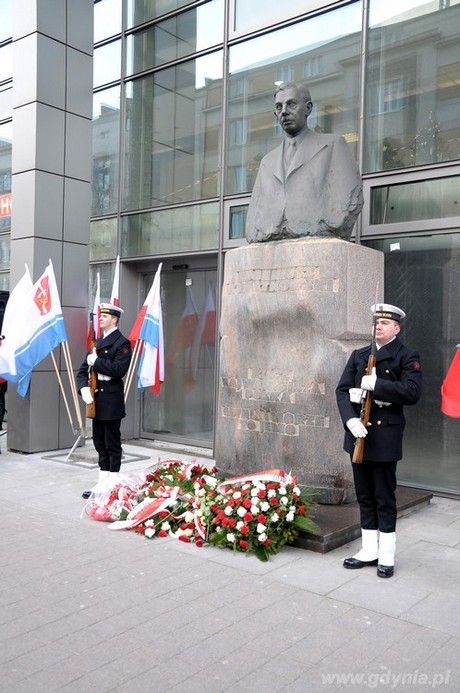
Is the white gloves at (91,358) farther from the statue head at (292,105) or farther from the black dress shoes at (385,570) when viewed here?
the black dress shoes at (385,570)

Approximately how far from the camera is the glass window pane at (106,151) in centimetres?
1077

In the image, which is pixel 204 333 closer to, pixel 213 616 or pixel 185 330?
pixel 185 330

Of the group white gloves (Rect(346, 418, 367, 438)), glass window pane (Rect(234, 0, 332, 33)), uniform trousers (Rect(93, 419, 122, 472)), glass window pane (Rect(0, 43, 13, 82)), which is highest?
glass window pane (Rect(0, 43, 13, 82))

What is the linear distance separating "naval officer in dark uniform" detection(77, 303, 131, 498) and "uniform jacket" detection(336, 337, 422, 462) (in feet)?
8.15

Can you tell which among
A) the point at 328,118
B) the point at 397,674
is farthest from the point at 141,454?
the point at 397,674

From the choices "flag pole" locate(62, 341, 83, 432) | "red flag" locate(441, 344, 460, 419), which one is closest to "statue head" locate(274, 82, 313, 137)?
"red flag" locate(441, 344, 460, 419)

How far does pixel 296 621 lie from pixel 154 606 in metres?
0.84

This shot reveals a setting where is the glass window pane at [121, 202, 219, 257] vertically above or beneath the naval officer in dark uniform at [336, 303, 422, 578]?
above

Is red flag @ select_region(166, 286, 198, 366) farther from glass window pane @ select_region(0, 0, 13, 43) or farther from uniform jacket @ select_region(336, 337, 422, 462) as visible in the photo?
glass window pane @ select_region(0, 0, 13, 43)

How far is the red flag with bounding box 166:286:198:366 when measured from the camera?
32.7ft

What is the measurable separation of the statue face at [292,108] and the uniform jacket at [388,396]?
2741 mm

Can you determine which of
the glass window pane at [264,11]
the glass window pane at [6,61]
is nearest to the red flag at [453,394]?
the glass window pane at [264,11]

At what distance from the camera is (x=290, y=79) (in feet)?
28.6

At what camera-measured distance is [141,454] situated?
9.35 meters
